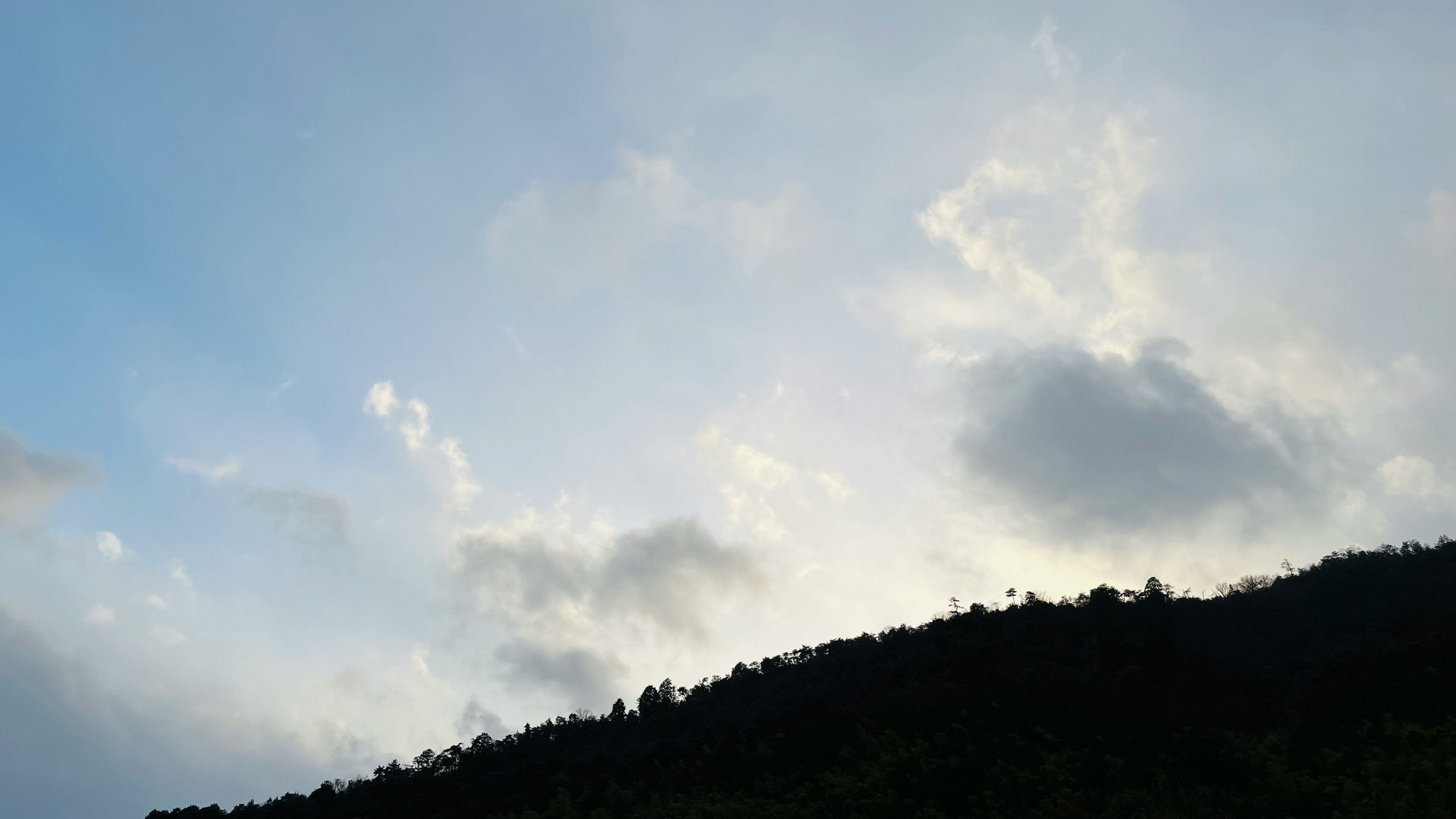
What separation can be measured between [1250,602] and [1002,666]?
29.3 m

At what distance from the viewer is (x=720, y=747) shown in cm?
5088

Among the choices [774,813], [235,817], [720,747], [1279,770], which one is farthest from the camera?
[235,817]

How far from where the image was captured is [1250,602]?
238 feet

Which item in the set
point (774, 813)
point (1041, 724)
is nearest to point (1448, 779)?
point (1041, 724)

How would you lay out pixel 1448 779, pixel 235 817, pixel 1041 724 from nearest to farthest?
1. pixel 1448 779
2. pixel 1041 724
3. pixel 235 817

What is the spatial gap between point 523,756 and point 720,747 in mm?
26978

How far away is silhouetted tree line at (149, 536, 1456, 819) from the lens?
32.7m

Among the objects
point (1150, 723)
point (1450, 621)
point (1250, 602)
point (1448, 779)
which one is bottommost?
point (1448, 779)

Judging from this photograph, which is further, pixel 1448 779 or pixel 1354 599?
pixel 1354 599

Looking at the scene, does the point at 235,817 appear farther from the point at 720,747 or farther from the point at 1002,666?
the point at 1002,666

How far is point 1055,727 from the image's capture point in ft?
138

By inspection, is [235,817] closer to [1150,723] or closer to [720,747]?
[720,747]

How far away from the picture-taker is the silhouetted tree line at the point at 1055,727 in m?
32.7

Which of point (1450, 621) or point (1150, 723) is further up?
point (1450, 621)
